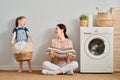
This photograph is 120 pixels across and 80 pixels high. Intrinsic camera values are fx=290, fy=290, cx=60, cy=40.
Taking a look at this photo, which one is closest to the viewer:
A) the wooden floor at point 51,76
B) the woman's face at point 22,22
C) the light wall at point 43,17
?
the wooden floor at point 51,76

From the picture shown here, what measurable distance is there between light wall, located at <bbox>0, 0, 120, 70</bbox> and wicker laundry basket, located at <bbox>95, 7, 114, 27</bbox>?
219mm

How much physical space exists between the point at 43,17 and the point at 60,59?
2.66 feet

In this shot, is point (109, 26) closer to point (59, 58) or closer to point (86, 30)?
point (86, 30)

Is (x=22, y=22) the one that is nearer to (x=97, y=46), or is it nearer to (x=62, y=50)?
(x=62, y=50)

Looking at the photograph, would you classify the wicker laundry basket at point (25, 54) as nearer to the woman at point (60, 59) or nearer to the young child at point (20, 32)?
the young child at point (20, 32)

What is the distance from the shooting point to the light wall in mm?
Result: 4906

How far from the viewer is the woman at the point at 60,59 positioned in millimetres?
4512

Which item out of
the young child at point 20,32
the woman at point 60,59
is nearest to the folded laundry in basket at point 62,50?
the woman at point 60,59

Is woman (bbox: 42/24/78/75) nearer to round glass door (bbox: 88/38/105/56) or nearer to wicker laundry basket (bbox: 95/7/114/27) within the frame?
round glass door (bbox: 88/38/105/56)

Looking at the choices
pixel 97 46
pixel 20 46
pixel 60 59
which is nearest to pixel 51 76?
pixel 60 59

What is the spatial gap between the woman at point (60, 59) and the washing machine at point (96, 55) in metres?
0.19

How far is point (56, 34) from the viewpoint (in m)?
4.73

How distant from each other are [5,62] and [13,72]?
346mm

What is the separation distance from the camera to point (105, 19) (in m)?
4.65
